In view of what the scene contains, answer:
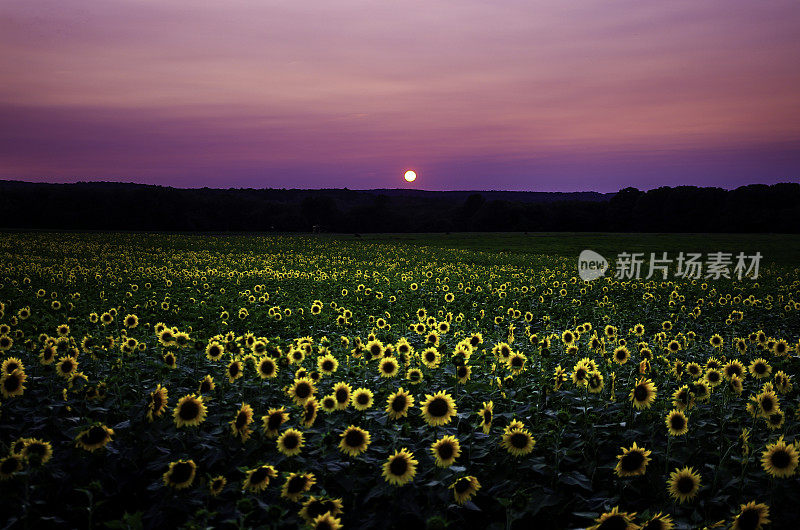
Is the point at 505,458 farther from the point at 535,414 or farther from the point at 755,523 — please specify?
the point at 755,523

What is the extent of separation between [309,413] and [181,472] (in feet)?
3.52

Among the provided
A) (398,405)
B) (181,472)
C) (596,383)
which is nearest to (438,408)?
(398,405)

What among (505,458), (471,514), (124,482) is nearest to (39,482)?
(124,482)

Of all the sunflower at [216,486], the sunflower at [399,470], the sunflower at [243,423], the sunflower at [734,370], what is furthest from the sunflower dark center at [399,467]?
the sunflower at [734,370]

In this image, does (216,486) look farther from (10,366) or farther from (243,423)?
(10,366)

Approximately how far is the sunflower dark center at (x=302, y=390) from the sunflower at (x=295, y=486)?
116cm

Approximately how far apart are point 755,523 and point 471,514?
188 cm

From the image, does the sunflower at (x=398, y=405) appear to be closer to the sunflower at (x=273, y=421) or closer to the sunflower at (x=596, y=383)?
the sunflower at (x=273, y=421)

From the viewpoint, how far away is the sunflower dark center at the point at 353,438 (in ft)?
12.5

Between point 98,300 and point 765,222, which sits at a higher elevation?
point 765,222

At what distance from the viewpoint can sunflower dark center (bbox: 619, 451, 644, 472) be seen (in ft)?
12.0

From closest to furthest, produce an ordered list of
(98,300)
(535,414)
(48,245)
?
1. (535,414)
2. (98,300)
3. (48,245)

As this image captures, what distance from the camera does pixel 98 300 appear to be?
1356 cm

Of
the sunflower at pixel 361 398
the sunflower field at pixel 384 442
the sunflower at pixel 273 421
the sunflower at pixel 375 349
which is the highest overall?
the sunflower at pixel 375 349
